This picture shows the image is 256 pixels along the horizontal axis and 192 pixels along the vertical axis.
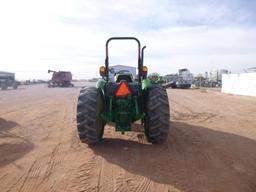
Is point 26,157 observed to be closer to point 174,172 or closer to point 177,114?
point 174,172

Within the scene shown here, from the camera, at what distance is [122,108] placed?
8.04 metres

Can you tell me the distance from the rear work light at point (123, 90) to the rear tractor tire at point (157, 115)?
0.49m

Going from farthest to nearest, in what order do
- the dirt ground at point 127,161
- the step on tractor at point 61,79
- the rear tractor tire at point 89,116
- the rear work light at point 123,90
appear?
the step on tractor at point 61,79 < the rear work light at point 123,90 < the rear tractor tire at point 89,116 < the dirt ground at point 127,161

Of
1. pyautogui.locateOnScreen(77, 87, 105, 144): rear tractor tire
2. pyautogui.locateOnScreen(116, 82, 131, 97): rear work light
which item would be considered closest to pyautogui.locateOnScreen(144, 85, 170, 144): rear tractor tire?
pyautogui.locateOnScreen(116, 82, 131, 97): rear work light

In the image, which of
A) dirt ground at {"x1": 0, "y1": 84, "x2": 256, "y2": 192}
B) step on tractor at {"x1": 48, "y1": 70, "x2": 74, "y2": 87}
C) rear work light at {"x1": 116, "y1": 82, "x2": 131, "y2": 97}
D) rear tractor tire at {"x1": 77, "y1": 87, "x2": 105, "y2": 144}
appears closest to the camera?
dirt ground at {"x1": 0, "y1": 84, "x2": 256, "y2": 192}

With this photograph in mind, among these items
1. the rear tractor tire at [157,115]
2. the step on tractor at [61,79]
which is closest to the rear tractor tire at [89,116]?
the rear tractor tire at [157,115]

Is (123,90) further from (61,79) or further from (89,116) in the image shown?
(61,79)

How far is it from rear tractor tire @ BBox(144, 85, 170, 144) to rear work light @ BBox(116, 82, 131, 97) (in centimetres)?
49

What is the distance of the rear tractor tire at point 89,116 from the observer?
7.65 metres

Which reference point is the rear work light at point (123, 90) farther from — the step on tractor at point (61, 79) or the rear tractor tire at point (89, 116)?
the step on tractor at point (61, 79)

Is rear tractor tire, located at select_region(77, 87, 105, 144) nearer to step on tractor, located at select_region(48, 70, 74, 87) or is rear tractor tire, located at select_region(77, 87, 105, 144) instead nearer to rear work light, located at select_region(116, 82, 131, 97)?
→ rear work light, located at select_region(116, 82, 131, 97)

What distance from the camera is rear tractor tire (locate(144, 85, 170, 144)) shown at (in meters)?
7.71

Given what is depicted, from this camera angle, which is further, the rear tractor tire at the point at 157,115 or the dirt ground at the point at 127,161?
the rear tractor tire at the point at 157,115

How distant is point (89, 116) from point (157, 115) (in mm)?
1467
